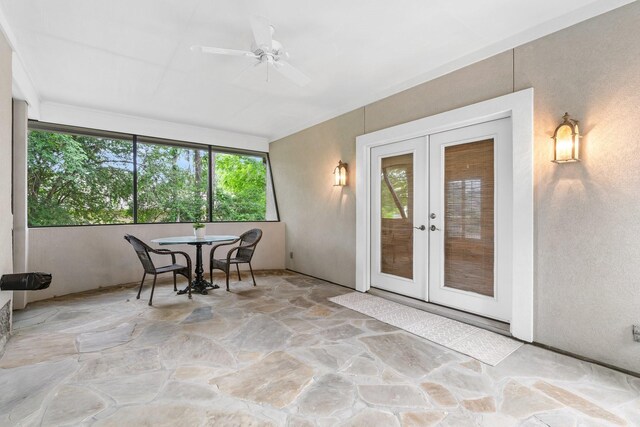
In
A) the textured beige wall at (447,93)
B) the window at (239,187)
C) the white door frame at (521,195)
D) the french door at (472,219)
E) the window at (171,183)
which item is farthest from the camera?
the window at (239,187)

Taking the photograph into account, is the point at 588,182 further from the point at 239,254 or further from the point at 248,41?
the point at 239,254

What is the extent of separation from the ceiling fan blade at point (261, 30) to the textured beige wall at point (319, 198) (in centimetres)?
214

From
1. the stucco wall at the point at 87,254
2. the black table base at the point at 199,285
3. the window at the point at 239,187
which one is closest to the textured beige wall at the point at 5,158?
the stucco wall at the point at 87,254

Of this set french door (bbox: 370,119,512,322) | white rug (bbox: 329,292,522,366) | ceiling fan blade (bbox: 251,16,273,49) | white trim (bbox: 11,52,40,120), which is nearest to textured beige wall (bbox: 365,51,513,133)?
french door (bbox: 370,119,512,322)

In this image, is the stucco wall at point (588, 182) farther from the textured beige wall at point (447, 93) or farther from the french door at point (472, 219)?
the french door at point (472, 219)

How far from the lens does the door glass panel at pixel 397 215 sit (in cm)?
389

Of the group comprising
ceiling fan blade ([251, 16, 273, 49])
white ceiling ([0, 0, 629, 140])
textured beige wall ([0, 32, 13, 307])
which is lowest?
textured beige wall ([0, 32, 13, 307])

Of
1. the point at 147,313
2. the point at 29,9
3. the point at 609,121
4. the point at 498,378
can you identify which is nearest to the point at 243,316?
the point at 147,313

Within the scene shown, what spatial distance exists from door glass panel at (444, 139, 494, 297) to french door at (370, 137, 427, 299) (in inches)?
12.2

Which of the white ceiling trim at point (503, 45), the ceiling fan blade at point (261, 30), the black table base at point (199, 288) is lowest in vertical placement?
the black table base at point (199, 288)

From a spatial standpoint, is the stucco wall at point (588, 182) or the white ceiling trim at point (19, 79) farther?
the white ceiling trim at point (19, 79)

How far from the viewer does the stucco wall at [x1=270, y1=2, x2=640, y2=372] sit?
2211 millimetres

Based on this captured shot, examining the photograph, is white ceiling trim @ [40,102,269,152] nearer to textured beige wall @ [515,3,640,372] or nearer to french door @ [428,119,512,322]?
french door @ [428,119,512,322]

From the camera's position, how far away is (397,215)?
4.03m
